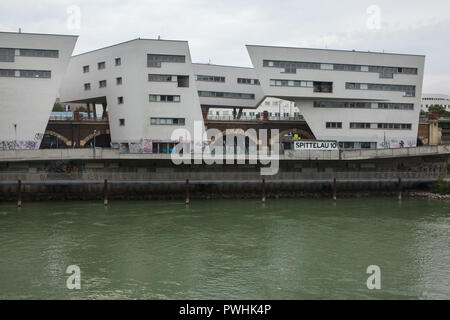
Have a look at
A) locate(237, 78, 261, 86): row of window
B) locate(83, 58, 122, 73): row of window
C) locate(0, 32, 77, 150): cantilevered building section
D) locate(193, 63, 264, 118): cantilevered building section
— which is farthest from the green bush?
locate(0, 32, 77, 150): cantilevered building section

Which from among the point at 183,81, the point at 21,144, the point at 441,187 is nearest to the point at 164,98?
the point at 183,81

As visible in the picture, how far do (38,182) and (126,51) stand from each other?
20629 millimetres

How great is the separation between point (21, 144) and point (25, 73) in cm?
888

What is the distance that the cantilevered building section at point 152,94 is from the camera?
57.2 metres

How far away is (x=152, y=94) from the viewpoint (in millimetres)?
57438

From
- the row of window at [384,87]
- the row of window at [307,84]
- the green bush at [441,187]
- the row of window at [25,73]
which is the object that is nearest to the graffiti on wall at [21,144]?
the row of window at [25,73]

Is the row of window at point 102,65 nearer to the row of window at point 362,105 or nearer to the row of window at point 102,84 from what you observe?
the row of window at point 102,84

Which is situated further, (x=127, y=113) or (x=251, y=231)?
(x=127, y=113)

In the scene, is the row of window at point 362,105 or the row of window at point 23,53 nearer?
the row of window at point 23,53

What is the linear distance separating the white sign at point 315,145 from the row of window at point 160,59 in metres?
18.6

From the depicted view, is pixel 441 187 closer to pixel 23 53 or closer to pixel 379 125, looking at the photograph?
pixel 379 125

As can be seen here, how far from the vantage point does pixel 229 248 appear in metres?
31.2

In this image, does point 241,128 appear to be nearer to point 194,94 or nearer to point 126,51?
point 194,94
